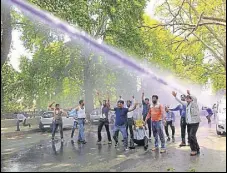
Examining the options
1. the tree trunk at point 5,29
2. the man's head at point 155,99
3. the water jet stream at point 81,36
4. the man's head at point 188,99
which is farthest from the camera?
the water jet stream at point 81,36

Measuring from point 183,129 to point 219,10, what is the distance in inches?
237

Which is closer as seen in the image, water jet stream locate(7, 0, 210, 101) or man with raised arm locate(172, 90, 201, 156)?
man with raised arm locate(172, 90, 201, 156)

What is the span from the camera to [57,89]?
30297 millimetres

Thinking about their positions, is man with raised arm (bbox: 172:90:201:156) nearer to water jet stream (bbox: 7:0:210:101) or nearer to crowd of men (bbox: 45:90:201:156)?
crowd of men (bbox: 45:90:201:156)

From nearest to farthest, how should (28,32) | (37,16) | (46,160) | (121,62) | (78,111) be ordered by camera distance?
(46,160)
(78,111)
(37,16)
(28,32)
(121,62)

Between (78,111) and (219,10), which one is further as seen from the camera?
(219,10)

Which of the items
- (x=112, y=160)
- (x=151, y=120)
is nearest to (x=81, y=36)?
(x=151, y=120)

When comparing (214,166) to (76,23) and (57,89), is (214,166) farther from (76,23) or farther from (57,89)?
(57,89)

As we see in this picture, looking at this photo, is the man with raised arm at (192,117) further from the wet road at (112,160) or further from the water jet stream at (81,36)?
the water jet stream at (81,36)

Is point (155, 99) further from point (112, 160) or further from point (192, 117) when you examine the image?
point (112, 160)

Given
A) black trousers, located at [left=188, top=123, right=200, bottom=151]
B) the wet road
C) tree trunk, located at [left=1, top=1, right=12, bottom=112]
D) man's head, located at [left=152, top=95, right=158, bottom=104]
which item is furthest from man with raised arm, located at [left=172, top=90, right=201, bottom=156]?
tree trunk, located at [left=1, top=1, right=12, bottom=112]

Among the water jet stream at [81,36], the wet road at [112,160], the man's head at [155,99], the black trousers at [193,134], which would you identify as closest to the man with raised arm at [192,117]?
the black trousers at [193,134]

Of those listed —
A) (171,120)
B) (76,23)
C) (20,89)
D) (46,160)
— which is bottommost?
(46,160)

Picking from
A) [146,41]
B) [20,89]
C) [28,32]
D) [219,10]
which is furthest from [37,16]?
[146,41]
